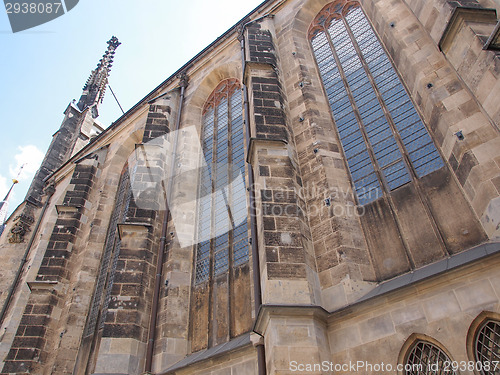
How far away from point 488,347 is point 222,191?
20.0 ft

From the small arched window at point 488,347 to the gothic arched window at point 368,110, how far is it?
2.46 metres

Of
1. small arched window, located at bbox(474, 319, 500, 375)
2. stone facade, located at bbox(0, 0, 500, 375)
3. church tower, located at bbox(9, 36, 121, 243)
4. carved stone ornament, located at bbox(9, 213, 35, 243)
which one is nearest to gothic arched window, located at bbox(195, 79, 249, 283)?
stone facade, located at bbox(0, 0, 500, 375)

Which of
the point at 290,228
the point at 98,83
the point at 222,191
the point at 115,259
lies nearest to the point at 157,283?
the point at 222,191

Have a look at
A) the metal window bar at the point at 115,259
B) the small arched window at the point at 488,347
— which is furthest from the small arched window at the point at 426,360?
the metal window bar at the point at 115,259

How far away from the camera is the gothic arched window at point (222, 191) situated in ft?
24.7

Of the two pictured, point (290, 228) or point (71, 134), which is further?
point (71, 134)

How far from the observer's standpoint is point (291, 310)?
4.41 m

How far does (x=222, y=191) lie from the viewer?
28.7 feet

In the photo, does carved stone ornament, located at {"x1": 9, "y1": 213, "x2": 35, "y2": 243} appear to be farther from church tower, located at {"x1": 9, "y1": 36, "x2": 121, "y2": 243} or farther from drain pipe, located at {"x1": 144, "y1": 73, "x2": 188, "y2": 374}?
drain pipe, located at {"x1": 144, "y1": 73, "x2": 188, "y2": 374}

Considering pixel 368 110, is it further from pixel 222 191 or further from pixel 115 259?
pixel 115 259

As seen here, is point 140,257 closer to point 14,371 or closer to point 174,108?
point 14,371

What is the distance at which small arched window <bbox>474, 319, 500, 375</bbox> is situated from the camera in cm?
349

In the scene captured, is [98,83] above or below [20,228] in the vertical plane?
above

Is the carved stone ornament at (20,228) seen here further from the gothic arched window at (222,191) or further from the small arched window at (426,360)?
the small arched window at (426,360)
